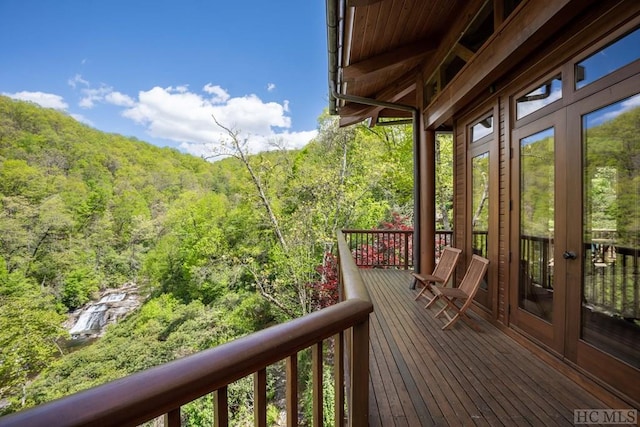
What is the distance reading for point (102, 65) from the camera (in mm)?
48406

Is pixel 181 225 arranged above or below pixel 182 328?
above

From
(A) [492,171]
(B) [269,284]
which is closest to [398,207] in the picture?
(B) [269,284]

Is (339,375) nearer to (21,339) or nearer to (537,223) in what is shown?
(537,223)

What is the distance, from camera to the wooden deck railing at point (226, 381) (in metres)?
0.59

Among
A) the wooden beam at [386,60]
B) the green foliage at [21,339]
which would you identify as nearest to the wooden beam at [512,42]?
the wooden beam at [386,60]

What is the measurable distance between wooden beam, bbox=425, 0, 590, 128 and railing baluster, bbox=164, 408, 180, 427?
2.64 meters

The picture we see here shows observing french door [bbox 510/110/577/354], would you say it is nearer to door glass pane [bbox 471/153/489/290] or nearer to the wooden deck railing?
door glass pane [bbox 471/153/489/290]

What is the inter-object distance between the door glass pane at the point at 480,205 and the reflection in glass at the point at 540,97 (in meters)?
0.69

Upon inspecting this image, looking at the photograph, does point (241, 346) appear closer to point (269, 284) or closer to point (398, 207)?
point (269, 284)

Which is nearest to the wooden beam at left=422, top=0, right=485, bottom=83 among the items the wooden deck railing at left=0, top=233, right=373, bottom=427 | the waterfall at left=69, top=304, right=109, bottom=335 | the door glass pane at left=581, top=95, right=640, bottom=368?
the door glass pane at left=581, top=95, right=640, bottom=368

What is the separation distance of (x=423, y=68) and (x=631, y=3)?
291cm

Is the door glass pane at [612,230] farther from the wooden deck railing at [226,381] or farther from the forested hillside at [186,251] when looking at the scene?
the forested hillside at [186,251]

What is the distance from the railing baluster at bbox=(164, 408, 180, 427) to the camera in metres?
0.74

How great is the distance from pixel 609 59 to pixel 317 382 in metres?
2.62
